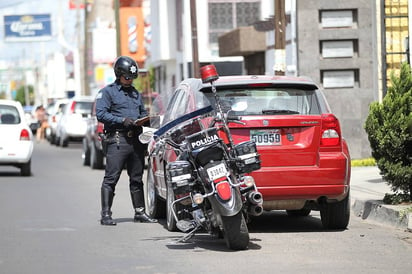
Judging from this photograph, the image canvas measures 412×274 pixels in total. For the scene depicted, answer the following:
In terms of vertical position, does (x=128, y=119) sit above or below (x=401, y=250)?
above

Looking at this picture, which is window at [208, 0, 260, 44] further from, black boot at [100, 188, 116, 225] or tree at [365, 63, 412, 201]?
black boot at [100, 188, 116, 225]

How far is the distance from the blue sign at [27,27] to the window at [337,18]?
217 feet

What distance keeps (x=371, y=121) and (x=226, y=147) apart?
10.4ft

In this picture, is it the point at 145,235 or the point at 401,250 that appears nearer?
the point at 401,250

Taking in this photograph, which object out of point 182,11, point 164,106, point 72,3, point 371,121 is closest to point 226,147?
point 164,106

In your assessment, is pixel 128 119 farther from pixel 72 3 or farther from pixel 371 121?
pixel 72 3

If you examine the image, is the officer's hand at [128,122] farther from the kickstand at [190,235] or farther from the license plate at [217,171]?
the license plate at [217,171]

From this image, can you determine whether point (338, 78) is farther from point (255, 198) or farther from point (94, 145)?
point (255, 198)

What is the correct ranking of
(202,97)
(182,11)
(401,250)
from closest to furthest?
1. (401,250)
2. (202,97)
3. (182,11)

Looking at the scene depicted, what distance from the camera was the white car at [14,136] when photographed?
22816 millimetres

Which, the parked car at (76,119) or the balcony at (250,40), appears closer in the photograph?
the balcony at (250,40)

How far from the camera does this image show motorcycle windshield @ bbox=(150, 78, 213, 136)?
10.6m

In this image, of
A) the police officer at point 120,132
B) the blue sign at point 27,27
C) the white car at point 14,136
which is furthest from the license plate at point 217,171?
the blue sign at point 27,27

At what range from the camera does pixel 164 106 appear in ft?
40.6
